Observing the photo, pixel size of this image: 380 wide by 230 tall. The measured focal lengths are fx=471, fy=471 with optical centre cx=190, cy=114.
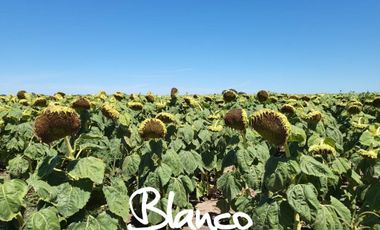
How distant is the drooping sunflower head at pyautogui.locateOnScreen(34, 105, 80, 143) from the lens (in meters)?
4.06

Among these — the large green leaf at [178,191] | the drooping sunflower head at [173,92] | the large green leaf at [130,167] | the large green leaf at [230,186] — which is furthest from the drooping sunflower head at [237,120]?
the drooping sunflower head at [173,92]

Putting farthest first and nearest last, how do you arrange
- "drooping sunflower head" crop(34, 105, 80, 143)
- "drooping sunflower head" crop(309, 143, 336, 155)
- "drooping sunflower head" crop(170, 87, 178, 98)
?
"drooping sunflower head" crop(170, 87, 178, 98) → "drooping sunflower head" crop(309, 143, 336, 155) → "drooping sunflower head" crop(34, 105, 80, 143)

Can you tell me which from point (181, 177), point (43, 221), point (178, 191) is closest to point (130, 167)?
point (181, 177)

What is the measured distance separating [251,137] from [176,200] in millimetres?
1623

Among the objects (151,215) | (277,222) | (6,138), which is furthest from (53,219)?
(6,138)

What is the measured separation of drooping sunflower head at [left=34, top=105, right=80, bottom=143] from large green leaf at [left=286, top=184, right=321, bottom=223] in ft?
6.40

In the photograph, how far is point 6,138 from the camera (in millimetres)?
9695

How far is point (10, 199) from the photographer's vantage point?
352cm

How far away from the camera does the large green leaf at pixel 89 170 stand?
3895 millimetres

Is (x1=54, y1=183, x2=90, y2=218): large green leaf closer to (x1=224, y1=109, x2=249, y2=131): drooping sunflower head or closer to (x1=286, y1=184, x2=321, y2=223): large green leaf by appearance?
(x1=286, y1=184, x2=321, y2=223): large green leaf

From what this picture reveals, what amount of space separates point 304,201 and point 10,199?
2312 mm

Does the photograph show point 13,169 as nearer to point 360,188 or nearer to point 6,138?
point 6,138

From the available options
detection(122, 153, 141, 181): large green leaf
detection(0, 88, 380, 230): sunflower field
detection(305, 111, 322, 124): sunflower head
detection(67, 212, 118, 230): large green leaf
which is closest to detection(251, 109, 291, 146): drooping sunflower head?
detection(0, 88, 380, 230): sunflower field

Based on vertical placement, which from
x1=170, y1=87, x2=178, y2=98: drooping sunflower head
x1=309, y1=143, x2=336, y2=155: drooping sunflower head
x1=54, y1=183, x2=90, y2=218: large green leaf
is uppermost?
x1=309, y1=143, x2=336, y2=155: drooping sunflower head
